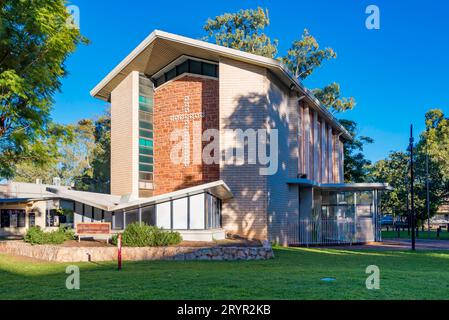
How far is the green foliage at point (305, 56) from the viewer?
47.2 meters

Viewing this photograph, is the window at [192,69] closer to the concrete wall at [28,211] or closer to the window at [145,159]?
the window at [145,159]

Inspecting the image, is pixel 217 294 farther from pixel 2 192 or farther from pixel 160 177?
pixel 2 192

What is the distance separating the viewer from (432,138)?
54250 mm

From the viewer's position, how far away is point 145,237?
1872 centimetres

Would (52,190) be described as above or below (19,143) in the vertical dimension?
below

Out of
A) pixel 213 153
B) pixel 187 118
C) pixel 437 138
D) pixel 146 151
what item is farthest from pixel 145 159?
pixel 437 138

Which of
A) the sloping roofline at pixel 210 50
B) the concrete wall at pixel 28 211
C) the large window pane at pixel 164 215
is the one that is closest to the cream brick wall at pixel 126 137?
the sloping roofline at pixel 210 50

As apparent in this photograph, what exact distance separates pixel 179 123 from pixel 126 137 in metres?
3.61

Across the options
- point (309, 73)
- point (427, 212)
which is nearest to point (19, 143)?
point (309, 73)

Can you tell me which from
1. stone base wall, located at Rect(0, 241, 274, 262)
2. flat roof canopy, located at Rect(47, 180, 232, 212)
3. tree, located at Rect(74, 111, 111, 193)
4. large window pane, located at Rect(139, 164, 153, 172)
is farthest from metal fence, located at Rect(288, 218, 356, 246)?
tree, located at Rect(74, 111, 111, 193)

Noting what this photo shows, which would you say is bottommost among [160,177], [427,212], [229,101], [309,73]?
[427,212]

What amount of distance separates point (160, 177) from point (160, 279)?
723 inches

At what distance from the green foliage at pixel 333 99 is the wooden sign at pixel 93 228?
111 ft

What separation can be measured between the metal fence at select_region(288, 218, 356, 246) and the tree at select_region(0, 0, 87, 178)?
1433cm
